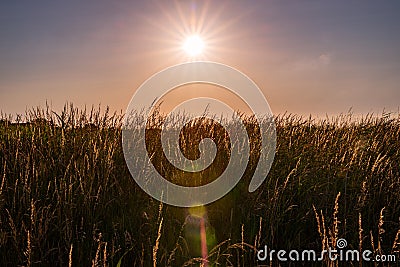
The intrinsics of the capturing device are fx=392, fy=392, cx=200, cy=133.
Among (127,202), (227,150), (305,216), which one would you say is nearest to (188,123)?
(227,150)

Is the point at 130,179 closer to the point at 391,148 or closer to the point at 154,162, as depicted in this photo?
the point at 154,162

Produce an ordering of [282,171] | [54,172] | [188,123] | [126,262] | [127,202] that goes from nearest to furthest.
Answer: [126,262]
[127,202]
[54,172]
[282,171]
[188,123]

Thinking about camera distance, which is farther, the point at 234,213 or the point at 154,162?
the point at 154,162

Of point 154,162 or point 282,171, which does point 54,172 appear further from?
point 282,171

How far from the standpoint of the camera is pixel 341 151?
14.9 feet

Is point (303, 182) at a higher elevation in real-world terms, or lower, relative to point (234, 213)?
higher

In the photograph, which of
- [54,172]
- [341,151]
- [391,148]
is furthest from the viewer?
[391,148]

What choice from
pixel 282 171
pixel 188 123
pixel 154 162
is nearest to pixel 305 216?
pixel 282 171

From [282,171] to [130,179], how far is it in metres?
1.44

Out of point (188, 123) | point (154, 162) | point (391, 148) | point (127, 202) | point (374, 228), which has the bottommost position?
point (374, 228)

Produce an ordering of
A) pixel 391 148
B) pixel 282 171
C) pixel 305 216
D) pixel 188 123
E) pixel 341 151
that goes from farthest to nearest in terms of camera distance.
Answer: pixel 188 123
pixel 391 148
pixel 341 151
pixel 282 171
pixel 305 216

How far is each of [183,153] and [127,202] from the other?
1.09m

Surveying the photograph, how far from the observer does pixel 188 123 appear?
569 cm

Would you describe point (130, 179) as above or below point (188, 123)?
below
